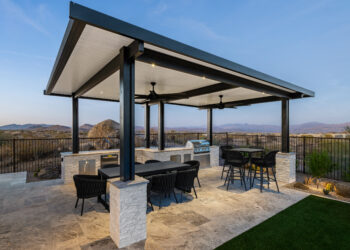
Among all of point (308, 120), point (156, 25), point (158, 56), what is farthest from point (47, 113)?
point (308, 120)

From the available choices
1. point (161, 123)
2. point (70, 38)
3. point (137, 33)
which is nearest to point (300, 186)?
point (161, 123)

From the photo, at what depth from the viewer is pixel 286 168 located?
5418 millimetres

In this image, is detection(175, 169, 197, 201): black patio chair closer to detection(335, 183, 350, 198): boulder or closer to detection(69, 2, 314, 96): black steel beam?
detection(69, 2, 314, 96): black steel beam

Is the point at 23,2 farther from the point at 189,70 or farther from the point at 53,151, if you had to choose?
the point at 53,151

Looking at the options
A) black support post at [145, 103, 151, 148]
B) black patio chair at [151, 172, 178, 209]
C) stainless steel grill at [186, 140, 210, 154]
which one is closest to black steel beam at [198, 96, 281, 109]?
stainless steel grill at [186, 140, 210, 154]

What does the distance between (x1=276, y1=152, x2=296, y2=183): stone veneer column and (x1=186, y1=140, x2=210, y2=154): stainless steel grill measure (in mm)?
2710

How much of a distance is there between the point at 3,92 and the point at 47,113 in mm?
5442

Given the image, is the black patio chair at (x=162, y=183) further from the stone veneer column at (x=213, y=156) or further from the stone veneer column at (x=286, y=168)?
the stone veneer column at (x=213, y=156)

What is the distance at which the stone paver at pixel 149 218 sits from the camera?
2402mm

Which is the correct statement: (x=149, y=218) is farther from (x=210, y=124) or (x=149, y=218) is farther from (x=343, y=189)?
(x=210, y=124)

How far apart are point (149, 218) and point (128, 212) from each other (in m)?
0.95

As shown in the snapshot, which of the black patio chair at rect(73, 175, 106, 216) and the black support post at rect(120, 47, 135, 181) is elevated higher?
the black support post at rect(120, 47, 135, 181)

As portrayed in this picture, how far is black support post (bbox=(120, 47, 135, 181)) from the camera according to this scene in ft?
8.05

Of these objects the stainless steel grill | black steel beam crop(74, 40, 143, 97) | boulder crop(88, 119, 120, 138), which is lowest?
the stainless steel grill
